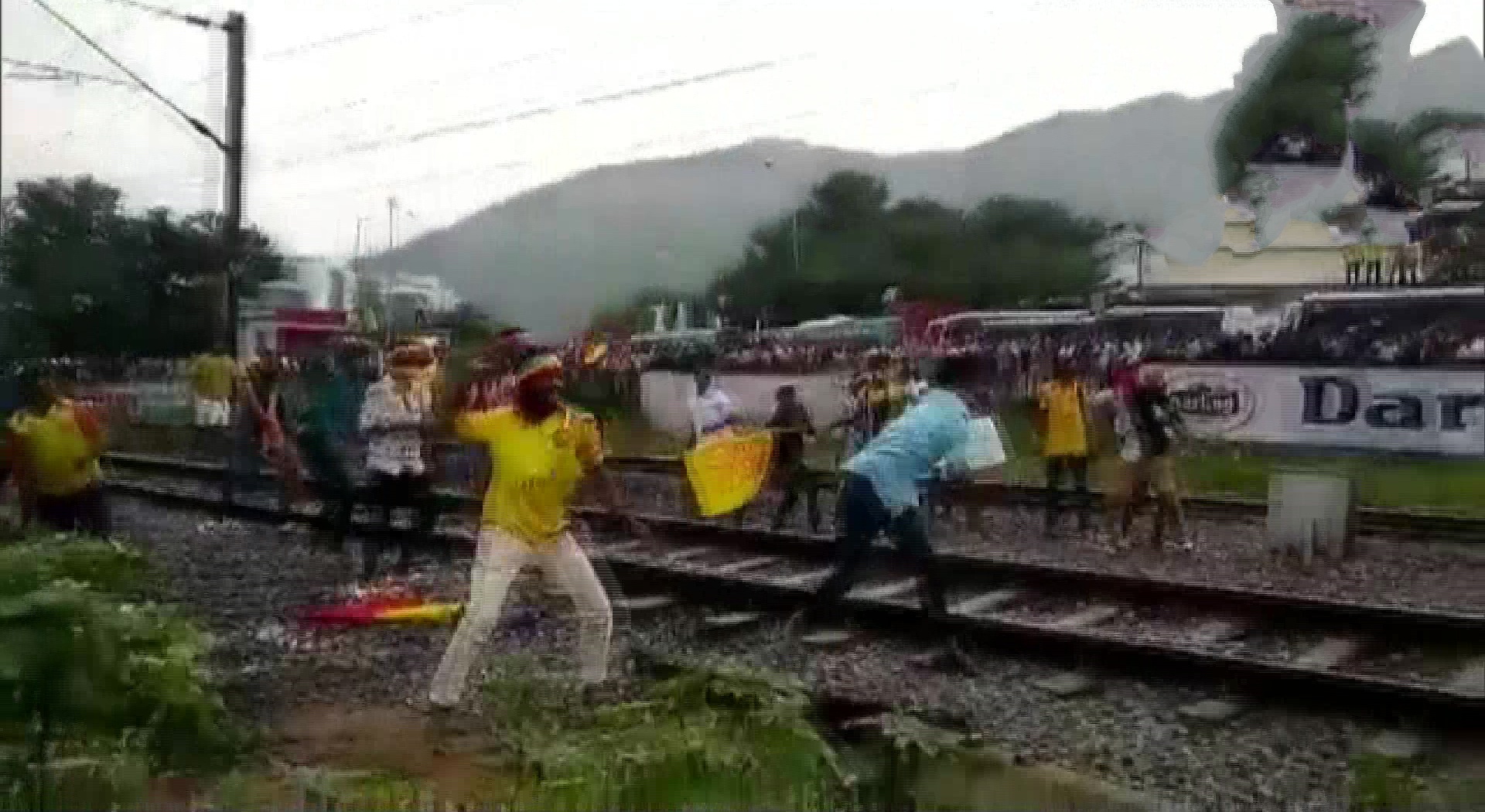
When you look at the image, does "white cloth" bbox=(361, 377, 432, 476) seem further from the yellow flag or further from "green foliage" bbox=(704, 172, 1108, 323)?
"green foliage" bbox=(704, 172, 1108, 323)

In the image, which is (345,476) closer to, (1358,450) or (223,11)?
(223,11)

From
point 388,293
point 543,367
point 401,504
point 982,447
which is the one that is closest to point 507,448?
point 543,367

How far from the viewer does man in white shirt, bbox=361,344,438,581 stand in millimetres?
4203

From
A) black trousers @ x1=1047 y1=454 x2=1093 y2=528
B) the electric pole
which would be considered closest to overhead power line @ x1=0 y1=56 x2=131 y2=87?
the electric pole

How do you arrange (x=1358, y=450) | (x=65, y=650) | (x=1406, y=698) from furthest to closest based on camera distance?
(x=65, y=650) < (x=1406, y=698) < (x=1358, y=450)

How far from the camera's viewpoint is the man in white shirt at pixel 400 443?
13.8ft

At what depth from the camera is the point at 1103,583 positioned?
13.5 ft

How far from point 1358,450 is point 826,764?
139cm

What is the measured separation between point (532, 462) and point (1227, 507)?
161 cm

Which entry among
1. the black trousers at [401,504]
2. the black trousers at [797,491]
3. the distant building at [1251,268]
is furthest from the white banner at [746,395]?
the distant building at [1251,268]

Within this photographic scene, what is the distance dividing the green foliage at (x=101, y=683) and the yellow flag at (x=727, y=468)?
1.31 metres

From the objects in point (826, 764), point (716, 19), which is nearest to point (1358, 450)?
point (826, 764)

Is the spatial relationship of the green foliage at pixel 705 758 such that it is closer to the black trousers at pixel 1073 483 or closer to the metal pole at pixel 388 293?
the black trousers at pixel 1073 483

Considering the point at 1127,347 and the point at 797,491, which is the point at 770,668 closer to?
the point at 797,491
